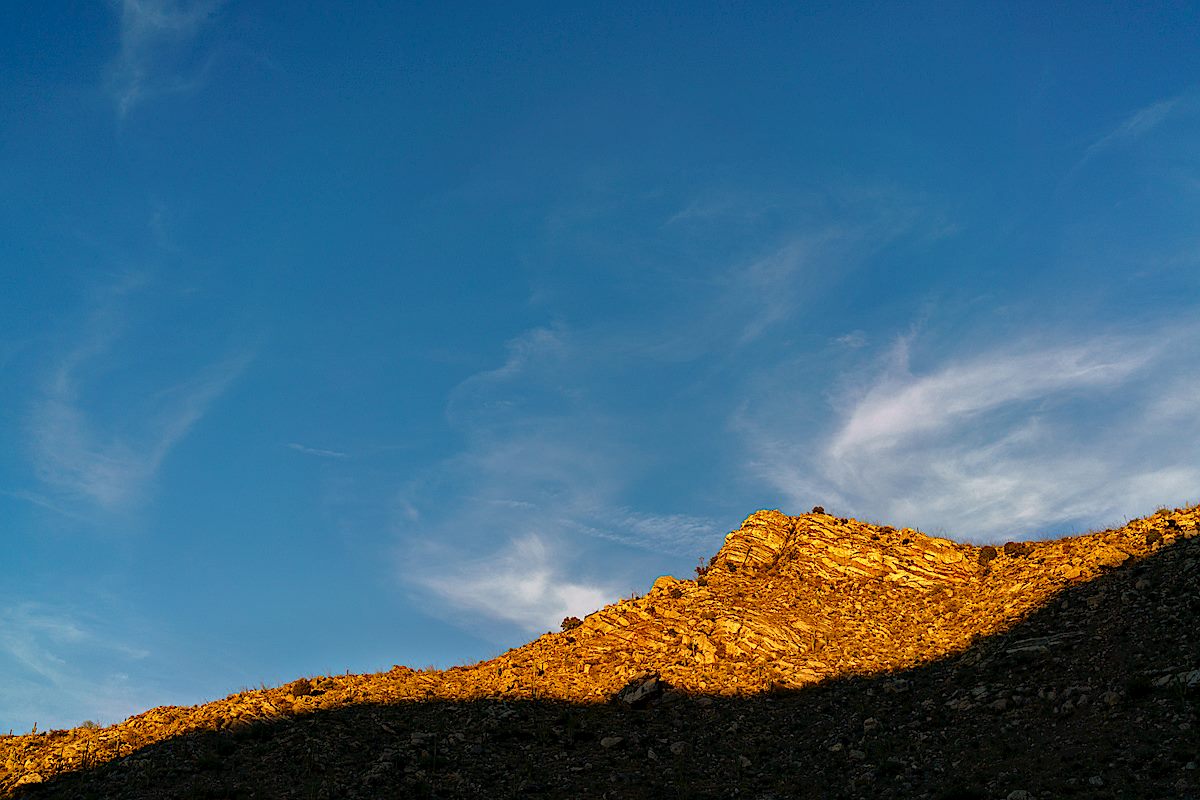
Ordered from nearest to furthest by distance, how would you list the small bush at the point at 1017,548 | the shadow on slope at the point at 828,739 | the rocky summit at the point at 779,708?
the shadow on slope at the point at 828,739, the rocky summit at the point at 779,708, the small bush at the point at 1017,548

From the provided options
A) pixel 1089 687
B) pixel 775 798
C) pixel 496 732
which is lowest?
pixel 775 798

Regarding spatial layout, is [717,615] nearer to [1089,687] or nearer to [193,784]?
[1089,687]

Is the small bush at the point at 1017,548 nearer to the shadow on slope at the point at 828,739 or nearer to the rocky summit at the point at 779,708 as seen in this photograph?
the rocky summit at the point at 779,708

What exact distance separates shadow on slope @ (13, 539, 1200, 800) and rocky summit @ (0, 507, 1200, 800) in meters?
0.10

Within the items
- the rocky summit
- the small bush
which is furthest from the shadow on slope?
the small bush

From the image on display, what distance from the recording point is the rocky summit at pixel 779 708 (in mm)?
24422

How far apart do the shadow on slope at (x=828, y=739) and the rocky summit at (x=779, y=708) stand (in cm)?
10

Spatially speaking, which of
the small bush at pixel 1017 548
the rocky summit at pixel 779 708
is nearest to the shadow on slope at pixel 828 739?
the rocky summit at pixel 779 708

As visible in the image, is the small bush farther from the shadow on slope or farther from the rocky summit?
the shadow on slope

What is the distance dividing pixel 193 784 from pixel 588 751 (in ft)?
43.8

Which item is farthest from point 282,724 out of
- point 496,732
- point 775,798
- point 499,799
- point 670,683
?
point 775,798

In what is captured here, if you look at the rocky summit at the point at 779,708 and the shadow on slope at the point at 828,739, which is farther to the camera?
the rocky summit at the point at 779,708

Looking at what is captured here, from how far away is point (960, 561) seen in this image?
44719 millimetres

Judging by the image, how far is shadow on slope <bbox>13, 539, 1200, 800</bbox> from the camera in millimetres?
22938
